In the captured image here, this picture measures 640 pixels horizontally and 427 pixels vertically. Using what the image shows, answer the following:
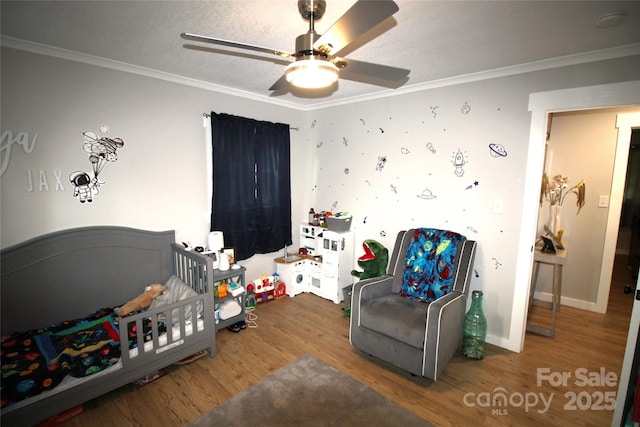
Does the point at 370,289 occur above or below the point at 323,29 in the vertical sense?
below

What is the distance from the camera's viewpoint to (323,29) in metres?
1.83

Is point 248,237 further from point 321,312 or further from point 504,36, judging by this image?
point 504,36

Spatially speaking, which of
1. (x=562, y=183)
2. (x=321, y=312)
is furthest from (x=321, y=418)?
(x=562, y=183)

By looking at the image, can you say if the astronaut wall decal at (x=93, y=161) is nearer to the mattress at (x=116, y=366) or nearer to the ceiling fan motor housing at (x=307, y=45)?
the mattress at (x=116, y=366)

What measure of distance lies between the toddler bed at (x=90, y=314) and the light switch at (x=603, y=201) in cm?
421

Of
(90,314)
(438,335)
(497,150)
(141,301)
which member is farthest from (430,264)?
(90,314)

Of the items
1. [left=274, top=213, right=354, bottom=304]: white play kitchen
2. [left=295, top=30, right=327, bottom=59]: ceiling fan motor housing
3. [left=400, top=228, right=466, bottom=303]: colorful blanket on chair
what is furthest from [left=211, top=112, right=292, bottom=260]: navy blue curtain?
[left=295, top=30, right=327, bottom=59]: ceiling fan motor housing

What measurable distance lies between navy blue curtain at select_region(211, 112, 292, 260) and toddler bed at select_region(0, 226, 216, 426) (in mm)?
668

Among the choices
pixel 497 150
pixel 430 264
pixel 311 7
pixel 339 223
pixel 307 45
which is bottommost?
pixel 430 264

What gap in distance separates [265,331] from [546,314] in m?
3.14

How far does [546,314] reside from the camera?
339cm

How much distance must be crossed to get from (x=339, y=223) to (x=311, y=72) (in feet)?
7.75

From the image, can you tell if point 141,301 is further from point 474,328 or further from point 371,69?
point 474,328

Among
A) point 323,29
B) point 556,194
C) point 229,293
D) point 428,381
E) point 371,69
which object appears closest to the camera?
point 371,69
